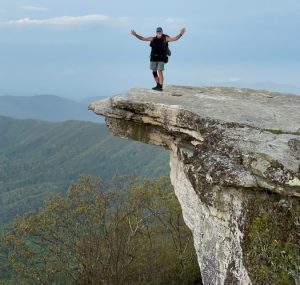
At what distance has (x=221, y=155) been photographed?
15.6m

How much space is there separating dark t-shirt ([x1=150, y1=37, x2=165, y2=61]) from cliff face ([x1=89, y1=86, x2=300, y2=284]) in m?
1.70

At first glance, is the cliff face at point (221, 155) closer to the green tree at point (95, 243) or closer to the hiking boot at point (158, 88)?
the hiking boot at point (158, 88)

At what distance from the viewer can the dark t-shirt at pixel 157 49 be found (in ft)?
66.2

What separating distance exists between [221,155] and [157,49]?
7.13m

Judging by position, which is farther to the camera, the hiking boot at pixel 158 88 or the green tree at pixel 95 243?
the green tree at pixel 95 243

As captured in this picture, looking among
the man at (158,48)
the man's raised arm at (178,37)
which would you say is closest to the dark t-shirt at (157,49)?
the man at (158,48)

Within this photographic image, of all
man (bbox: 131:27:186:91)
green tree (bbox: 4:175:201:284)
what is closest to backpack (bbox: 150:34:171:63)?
man (bbox: 131:27:186:91)

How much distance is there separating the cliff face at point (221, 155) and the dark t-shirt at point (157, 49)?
5.57 feet

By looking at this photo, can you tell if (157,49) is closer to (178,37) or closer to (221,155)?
(178,37)

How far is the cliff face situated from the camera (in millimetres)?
14312

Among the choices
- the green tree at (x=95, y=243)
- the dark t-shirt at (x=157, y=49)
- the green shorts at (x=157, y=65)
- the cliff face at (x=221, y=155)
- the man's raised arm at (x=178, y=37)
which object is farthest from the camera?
the green tree at (x=95, y=243)

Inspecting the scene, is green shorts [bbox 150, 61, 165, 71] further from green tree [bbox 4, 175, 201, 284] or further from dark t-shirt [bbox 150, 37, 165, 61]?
green tree [bbox 4, 175, 201, 284]

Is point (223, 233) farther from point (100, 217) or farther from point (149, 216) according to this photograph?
point (149, 216)

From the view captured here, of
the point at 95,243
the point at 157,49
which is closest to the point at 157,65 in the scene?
the point at 157,49
